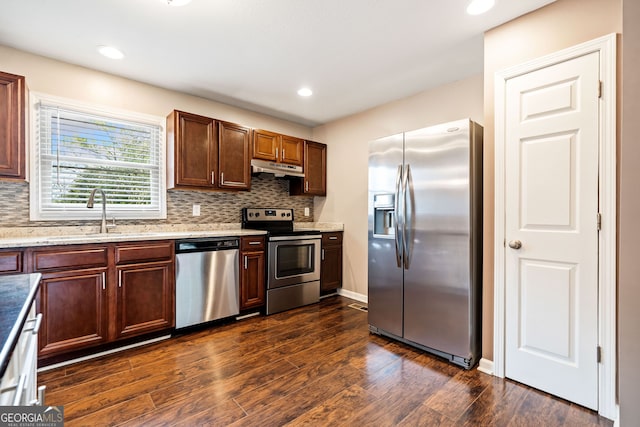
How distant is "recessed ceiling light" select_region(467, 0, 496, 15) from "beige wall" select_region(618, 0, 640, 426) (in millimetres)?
858

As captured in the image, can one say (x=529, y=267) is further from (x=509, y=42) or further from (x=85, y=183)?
(x=85, y=183)

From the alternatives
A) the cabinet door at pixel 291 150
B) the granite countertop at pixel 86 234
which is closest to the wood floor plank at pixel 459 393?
the granite countertop at pixel 86 234

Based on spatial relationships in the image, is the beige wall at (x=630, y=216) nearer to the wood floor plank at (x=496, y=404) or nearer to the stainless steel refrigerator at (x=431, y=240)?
the wood floor plank at (x=496, y=404)

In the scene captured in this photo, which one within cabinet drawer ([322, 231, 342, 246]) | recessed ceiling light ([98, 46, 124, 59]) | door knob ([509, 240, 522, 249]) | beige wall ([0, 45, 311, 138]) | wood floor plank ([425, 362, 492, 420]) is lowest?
wood floor plank ([425, 362, 492, 420])

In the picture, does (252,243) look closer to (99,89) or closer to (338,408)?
(338,408)

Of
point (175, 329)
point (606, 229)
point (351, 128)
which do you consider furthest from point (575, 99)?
point (175, 329)

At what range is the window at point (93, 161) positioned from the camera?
8.53 ft

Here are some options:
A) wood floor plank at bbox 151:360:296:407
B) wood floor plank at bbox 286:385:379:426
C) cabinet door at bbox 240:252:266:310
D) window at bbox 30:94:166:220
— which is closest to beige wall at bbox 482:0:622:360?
wood floor plank at bbox 286:385:379:426

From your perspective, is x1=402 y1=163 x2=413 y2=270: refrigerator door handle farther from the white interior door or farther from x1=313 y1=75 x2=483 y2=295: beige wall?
x1=313 y1=75 x2=483 y2=295: beige wall

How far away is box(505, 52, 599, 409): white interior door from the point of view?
174cm

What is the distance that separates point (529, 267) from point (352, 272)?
2.34 m

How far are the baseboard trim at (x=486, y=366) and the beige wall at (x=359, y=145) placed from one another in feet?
5.91

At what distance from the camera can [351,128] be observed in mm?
4117

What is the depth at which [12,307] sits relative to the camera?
88cm
